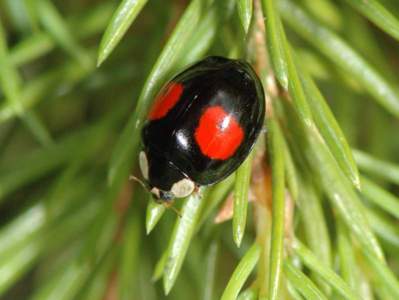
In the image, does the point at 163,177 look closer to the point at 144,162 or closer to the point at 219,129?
the point at 144,162

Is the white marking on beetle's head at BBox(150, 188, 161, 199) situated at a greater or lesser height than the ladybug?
lesser

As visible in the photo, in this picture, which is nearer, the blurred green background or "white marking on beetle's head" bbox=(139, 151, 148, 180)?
the blurred green background

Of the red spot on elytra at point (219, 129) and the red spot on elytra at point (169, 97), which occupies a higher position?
the red spot on elytra at point (169, 97)

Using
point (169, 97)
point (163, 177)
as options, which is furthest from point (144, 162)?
point (169, 97)

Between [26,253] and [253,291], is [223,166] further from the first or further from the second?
[26,253]

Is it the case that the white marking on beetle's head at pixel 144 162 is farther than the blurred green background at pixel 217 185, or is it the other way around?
the white marking on beetle's head at pixel 144 162

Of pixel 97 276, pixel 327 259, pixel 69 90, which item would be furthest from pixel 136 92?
pixel 327 259
